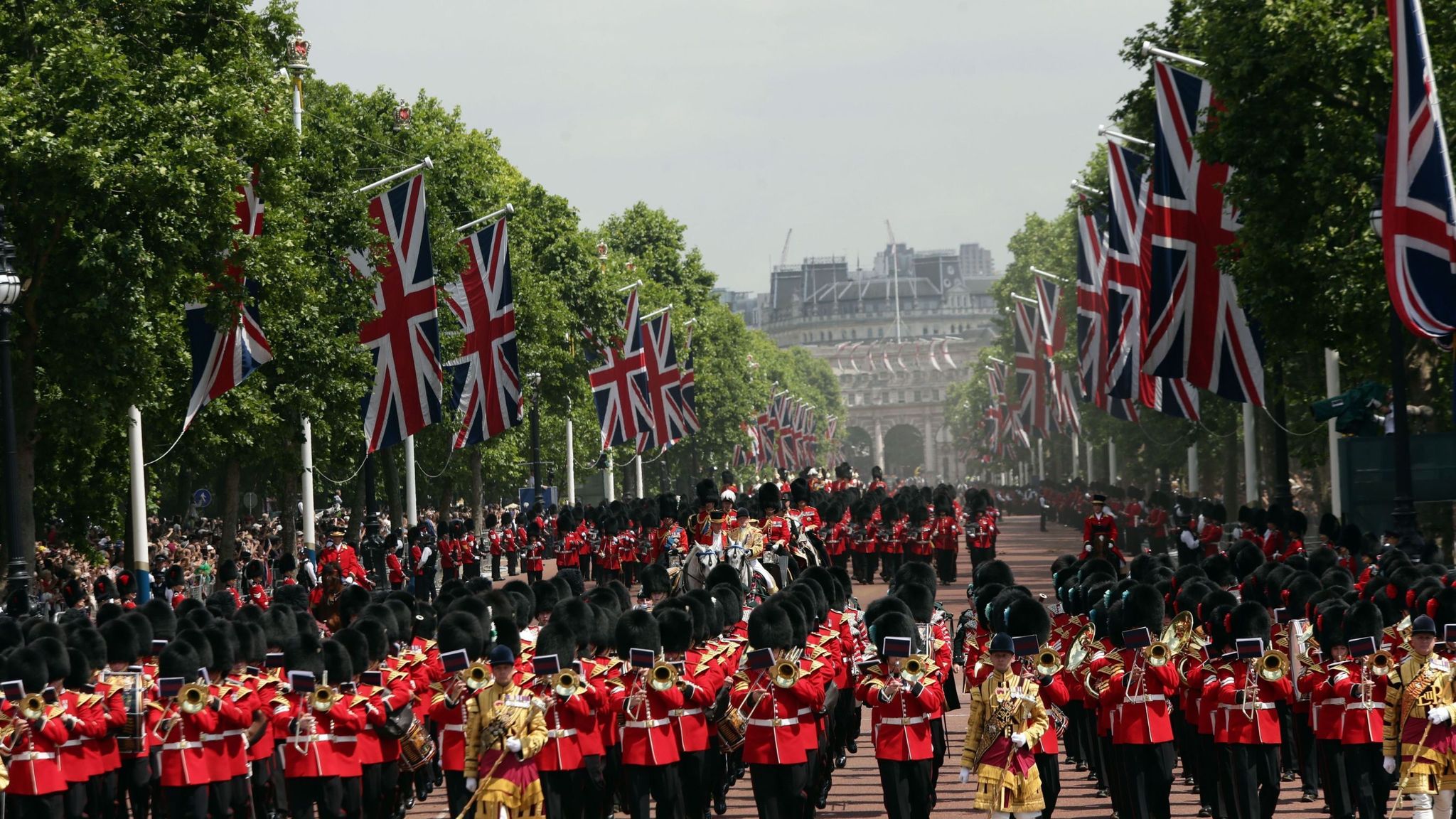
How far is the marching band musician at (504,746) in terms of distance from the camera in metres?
12.3

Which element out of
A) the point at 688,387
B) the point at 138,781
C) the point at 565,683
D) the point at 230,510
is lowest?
the point at 138,781

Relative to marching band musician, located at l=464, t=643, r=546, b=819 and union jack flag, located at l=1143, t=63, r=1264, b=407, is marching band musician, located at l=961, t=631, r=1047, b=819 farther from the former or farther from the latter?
union jack flag, located at l=1143, t=63, r=1264, b=407

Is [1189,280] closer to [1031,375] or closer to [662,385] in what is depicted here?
[662,385]

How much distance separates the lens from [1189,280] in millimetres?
29219

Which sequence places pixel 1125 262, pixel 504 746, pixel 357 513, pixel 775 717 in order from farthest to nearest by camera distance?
pixel 357 513
pixel 1125 262
pixel 775 717
pixel 504 746

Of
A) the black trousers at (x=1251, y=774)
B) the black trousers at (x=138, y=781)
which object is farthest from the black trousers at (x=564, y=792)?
the black trousers at (x=1251, y=774)

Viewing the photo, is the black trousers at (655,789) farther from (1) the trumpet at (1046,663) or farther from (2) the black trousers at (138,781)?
(2) the black trousers at (138,781)

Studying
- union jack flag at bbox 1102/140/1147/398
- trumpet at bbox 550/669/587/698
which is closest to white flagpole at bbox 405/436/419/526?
union jack flag at bbox 1102/140/1147/398

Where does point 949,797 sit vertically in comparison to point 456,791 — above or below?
below

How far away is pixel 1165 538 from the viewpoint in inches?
1918

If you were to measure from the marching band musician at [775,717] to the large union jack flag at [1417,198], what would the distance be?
6834mm

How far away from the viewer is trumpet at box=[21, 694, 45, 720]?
1379 cm

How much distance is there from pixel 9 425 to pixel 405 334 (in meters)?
13.3

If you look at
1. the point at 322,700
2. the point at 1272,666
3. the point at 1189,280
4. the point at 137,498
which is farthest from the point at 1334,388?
the point at 322,700
